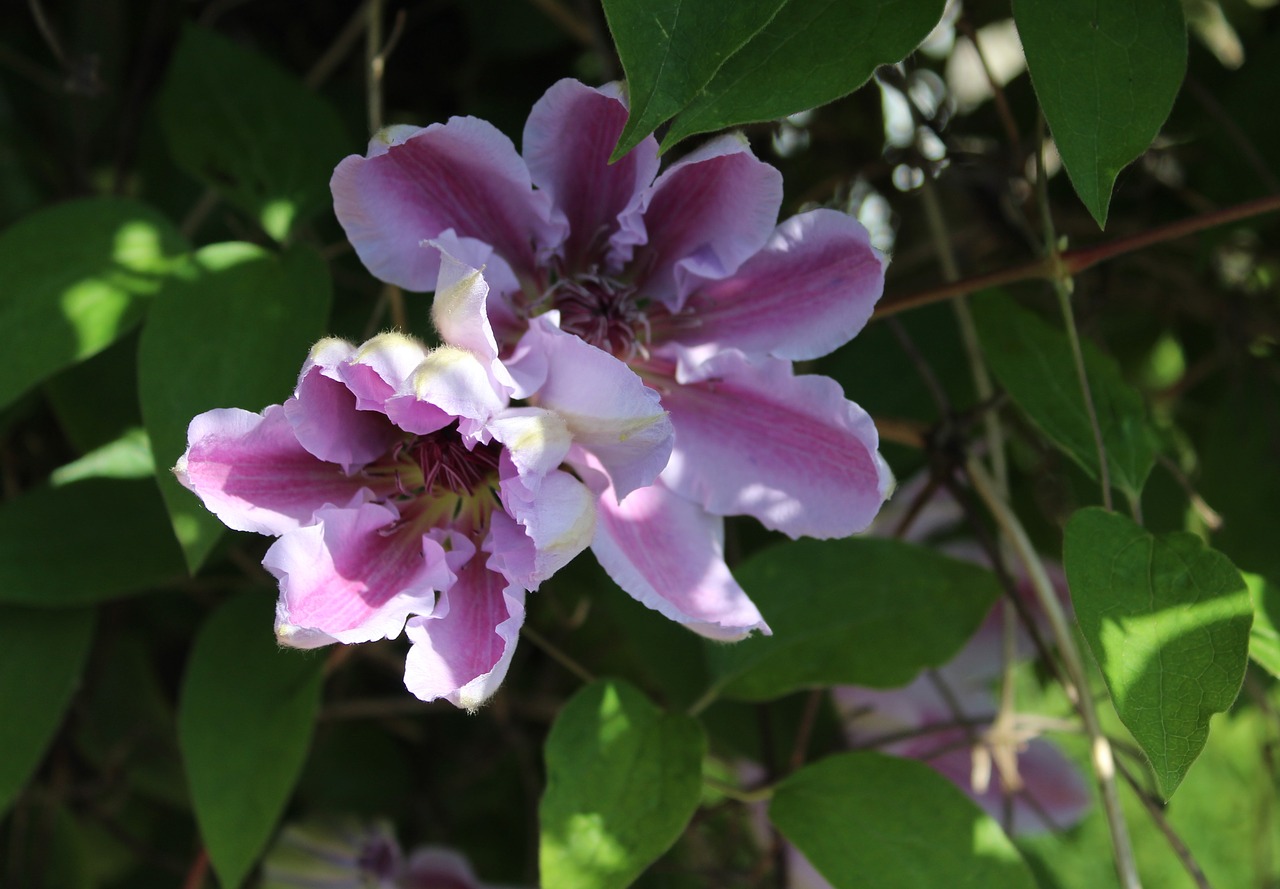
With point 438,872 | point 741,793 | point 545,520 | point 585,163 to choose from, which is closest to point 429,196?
point 585,163

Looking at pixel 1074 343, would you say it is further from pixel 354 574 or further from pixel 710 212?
pixel 354 574

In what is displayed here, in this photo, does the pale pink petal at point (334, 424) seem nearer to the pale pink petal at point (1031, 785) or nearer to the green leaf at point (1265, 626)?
the green leaf at point (1265, 626)

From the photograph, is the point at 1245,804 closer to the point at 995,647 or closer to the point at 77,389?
the point at 995,647

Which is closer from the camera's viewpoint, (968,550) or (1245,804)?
(968,550)

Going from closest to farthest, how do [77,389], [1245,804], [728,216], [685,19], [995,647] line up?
[685,19] < [728,216] < [77,389] < [995,647] < [1245,804]

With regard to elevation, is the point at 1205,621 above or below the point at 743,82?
below

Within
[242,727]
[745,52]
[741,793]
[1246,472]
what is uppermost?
[745,52]

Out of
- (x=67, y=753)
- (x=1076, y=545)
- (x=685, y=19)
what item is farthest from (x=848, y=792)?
(x=67, y=753)

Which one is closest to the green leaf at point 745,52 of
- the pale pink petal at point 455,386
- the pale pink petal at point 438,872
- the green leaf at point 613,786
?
the pale pink petal at point 455,386
